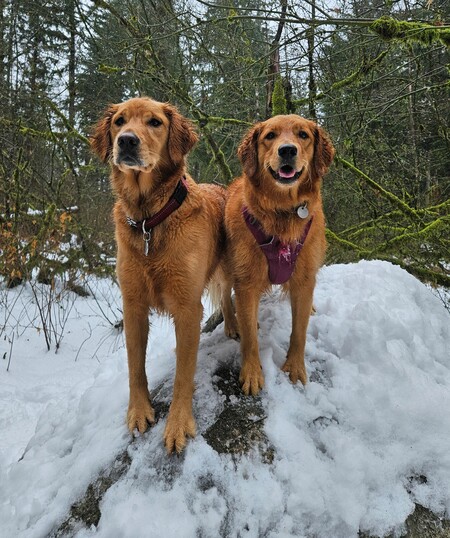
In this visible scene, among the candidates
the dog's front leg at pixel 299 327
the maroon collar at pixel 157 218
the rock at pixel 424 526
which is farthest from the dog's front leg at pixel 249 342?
the rock at pixel 424 526

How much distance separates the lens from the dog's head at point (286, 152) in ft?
8.34

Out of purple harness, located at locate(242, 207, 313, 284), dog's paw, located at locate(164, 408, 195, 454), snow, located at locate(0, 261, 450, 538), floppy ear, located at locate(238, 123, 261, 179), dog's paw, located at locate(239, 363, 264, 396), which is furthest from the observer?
floppy ear, located at locate(238, 123, 261, 179)

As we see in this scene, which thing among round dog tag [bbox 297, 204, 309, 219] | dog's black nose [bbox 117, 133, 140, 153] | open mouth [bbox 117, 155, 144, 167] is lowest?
round dog tag [bbox 297, 204, 309, 219]

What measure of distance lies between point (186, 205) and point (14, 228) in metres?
5.16

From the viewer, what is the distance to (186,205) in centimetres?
237

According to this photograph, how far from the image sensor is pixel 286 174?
8.37ft

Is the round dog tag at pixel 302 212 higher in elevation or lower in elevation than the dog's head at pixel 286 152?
lower

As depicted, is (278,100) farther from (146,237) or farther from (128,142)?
(146,237)

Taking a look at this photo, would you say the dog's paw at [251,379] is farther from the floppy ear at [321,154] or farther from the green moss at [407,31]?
the green moss at [407,31]

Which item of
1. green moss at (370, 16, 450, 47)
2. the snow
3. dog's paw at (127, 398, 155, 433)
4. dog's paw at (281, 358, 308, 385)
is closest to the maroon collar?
dog's paw at (127, 398, 155, 433)

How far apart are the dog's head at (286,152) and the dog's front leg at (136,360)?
46.1 inches

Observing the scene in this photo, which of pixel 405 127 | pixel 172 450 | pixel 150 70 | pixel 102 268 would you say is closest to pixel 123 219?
pixel 172 450

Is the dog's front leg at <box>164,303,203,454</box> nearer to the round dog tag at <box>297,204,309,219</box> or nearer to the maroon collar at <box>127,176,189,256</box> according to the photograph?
the maroon collar at <box>127,176,189,256</box>

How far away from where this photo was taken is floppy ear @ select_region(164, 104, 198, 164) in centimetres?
246
